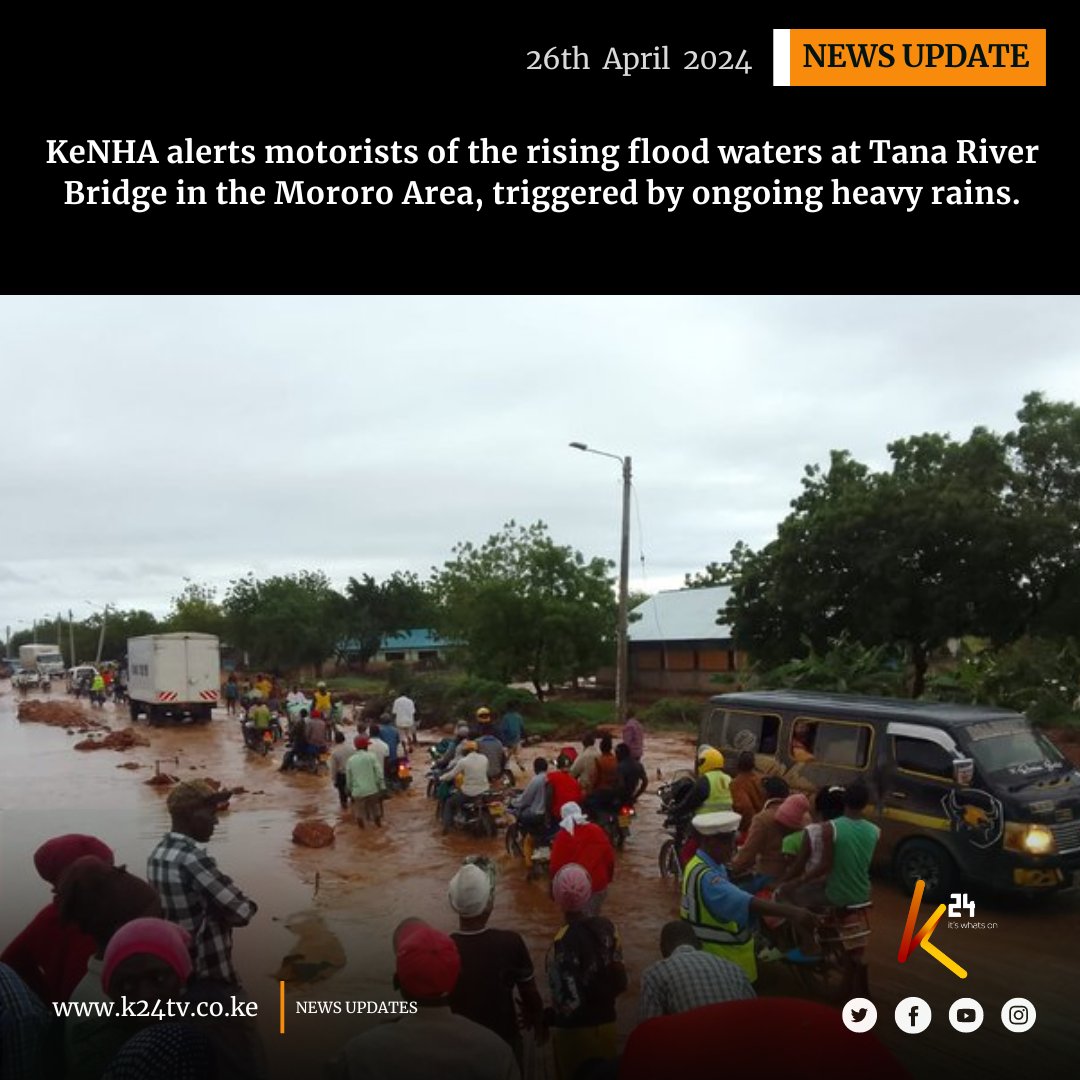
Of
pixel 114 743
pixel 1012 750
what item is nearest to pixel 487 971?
pixel 1012 750

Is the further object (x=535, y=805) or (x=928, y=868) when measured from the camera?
(x=535, y=805)

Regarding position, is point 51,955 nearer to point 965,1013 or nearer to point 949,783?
point 965,1013

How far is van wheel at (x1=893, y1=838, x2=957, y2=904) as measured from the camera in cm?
716

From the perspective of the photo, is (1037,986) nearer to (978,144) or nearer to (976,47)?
(978,144)

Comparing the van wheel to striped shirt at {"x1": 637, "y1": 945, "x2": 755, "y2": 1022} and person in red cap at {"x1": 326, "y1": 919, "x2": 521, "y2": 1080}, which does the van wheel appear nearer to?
striped shirt at {"x1": 637, "y1": 945, "x2": 755, "y2": 1022}

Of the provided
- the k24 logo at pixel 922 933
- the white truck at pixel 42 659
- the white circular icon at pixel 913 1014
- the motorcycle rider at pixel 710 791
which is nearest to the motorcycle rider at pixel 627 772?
the motorcycle rider at pixel 710 791

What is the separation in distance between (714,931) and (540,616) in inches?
841

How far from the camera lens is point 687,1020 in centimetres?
175

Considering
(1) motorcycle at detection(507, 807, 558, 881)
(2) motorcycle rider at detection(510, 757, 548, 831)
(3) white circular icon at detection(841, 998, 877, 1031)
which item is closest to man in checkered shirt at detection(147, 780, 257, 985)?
(3) white circular icon at detection(841, 998, 877, 1031)

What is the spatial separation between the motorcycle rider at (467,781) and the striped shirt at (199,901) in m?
6.75

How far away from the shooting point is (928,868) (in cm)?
732

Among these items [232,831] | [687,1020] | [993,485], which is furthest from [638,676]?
[687,1020]

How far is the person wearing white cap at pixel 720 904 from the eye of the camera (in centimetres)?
377

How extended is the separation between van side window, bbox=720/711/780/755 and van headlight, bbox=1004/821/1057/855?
2537 millimetres
